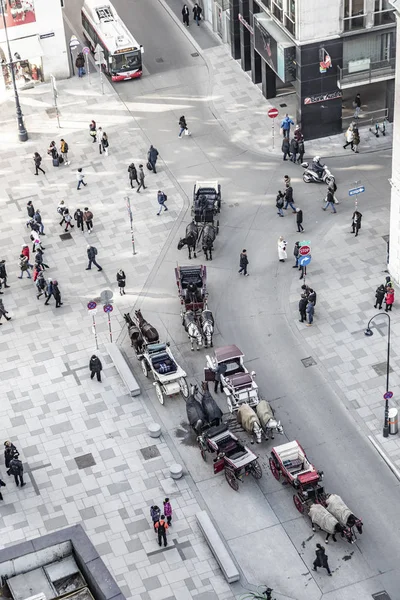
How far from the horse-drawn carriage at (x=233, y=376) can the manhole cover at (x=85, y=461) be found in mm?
7077

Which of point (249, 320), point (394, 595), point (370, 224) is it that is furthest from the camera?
point (370, 224)

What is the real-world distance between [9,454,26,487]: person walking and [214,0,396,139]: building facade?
33030 mm

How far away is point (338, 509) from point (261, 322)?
1536 centimetres

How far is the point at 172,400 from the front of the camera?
209 ft

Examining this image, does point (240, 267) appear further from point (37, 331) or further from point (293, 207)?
point (37, 331)

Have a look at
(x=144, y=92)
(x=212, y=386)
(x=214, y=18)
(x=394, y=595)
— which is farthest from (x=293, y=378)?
(x=214, y=18)

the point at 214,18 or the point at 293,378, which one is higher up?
the point at 214,18

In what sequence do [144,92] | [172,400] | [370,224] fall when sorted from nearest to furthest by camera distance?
[172,400] → [370,224] → [144,92]

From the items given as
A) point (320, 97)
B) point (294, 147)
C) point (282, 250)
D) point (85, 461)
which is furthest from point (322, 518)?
point (320, 97)

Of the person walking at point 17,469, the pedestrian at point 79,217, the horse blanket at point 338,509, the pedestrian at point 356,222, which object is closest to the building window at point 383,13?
the pedestrian at point 356,222

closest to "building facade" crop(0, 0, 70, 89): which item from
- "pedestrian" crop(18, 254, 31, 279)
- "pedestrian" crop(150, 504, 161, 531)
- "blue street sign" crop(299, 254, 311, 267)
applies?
"pedestrian" crop(18, 254, 31, 279)

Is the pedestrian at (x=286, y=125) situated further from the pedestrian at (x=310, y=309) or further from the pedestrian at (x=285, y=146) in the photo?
the pedestrian at (x=310, y=309)

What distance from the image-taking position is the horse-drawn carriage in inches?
2429

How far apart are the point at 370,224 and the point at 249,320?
1090 centimetres
